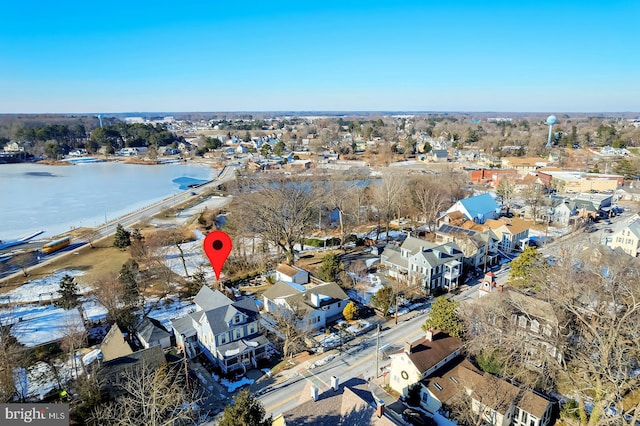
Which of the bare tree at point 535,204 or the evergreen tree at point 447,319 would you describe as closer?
the evergreen tree at point 447,319

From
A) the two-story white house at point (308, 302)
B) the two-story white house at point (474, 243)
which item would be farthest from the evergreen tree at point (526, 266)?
the two-story white house at point (308, 302)

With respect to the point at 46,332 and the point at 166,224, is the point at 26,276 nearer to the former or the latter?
the point at 46,332

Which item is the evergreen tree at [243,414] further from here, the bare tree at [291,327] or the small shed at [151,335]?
the small shed at [151,335]

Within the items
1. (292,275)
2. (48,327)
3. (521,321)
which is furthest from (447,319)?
(48,327)

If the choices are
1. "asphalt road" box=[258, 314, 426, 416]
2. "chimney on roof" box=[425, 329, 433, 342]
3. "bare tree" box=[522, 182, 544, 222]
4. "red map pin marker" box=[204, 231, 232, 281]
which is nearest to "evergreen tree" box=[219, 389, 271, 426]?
"asphalt road" box=[258, 314, 426, 416]

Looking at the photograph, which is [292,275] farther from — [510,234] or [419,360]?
[510,234]

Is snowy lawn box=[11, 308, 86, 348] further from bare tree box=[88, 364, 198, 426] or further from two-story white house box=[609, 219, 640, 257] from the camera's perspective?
two-story white house box=[609, 219, 640, 257]

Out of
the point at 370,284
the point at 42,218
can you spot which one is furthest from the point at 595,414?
the point at 42,218
